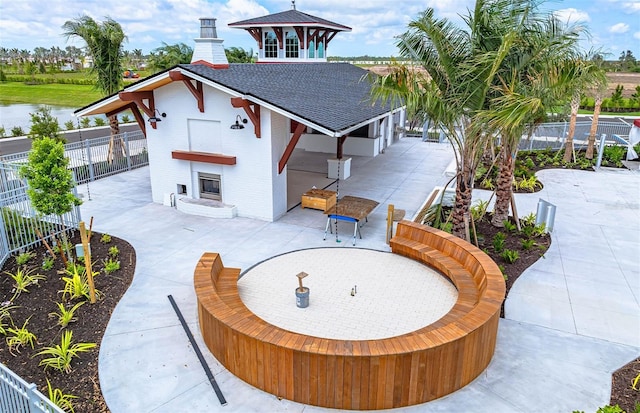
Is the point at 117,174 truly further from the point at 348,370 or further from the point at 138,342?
the point at 348,370

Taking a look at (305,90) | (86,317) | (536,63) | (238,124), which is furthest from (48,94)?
(536,63)

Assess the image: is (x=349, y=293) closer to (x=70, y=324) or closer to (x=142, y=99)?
(x=70, y=324)

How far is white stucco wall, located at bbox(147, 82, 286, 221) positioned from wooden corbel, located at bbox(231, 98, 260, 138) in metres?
0.16

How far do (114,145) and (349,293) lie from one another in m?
14.5

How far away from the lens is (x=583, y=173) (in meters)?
19.0

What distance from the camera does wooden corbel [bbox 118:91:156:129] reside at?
1301 centimetres

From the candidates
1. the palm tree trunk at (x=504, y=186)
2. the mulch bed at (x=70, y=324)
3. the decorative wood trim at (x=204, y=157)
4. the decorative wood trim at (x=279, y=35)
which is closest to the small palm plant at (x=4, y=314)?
the mulch bed at (x=70, y=324)

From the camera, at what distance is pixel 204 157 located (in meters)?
13.2

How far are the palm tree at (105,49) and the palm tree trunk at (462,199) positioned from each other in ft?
47.4

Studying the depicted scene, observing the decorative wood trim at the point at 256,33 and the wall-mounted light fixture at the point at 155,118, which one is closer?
the wall-mounted light fixture at the point at 155,118

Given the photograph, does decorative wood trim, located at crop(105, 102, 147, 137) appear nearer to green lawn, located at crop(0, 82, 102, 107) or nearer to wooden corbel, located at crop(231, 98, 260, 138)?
wooden corbel, located at crop(231, 98, 260, 138)

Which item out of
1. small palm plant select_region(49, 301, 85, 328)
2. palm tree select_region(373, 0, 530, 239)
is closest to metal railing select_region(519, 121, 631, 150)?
palm tree select_region(373, 0, 530, 239)

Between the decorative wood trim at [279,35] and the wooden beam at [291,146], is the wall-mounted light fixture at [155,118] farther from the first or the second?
the decorative wood trim at [279,35]

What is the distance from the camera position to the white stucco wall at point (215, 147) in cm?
1277
